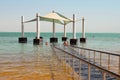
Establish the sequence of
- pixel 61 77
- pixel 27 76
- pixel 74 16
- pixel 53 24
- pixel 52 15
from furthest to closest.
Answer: pixel 53 24 < pixel 74 16 < pixel 52 15 < pixel 27 76 < pixel 61 77

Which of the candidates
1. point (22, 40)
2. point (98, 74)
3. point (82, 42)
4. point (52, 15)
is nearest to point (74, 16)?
point (52, 15)

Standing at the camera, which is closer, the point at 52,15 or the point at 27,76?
the point at 27,76

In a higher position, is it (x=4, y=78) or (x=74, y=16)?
(x=74, y=16)

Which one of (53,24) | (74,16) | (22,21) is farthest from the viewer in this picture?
(53,24)

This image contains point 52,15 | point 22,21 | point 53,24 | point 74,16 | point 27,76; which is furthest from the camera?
point 53,24

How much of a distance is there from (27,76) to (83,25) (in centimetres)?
5176

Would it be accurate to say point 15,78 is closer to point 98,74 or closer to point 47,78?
point 47,78

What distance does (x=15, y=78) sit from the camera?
1167cm

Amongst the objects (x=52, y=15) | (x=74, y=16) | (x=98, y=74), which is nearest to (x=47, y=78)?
(x=98, y=74)

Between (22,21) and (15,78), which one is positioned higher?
(22,21)

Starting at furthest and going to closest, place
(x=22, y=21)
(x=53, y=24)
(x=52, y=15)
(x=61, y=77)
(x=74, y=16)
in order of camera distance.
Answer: (x=53, y=24)
(x=22, y=21)
(x=74, y=16)
(x=52, y=15)
(x=61, y=77)

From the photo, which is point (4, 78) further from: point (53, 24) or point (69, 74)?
point (53, 24)

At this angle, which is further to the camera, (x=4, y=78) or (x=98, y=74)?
(x=98, y=74)

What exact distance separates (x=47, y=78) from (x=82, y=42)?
5273 cm
